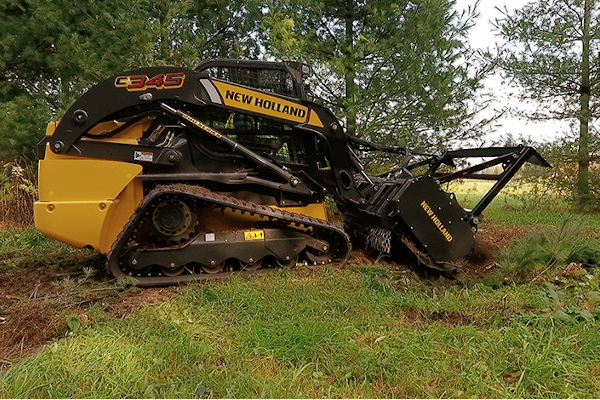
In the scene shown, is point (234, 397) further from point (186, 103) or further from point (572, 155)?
point (572, 155)

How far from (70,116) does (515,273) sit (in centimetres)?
445

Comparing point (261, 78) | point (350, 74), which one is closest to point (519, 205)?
point (350, 74)

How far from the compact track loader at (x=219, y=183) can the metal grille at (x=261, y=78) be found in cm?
1

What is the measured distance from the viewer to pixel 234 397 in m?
2.17

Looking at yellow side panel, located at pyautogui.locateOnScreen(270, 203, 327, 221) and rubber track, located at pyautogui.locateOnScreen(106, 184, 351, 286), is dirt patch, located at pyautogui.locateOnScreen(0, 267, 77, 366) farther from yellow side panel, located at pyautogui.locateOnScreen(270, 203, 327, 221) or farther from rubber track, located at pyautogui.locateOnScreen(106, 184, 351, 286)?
yellow side panel, located at pyautogui.locateOnScreen(270, 203, 327, 221)

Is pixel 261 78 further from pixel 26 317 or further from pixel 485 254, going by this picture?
pixel 485 254

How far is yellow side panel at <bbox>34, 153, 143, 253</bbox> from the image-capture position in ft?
13.2

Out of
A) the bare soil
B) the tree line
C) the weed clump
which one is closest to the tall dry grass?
the tree line

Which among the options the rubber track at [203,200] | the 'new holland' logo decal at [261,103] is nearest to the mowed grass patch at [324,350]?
the rubber track at [203,200]

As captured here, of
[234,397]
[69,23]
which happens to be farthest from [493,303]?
[69,23]

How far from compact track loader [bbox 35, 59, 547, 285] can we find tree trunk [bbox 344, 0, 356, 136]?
7.84 ft

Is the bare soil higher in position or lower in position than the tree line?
lower

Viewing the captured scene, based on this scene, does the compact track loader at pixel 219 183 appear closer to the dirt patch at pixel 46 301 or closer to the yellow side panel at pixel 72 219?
the yellow side panel at pixel 72 219

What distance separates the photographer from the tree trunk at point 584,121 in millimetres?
10492
